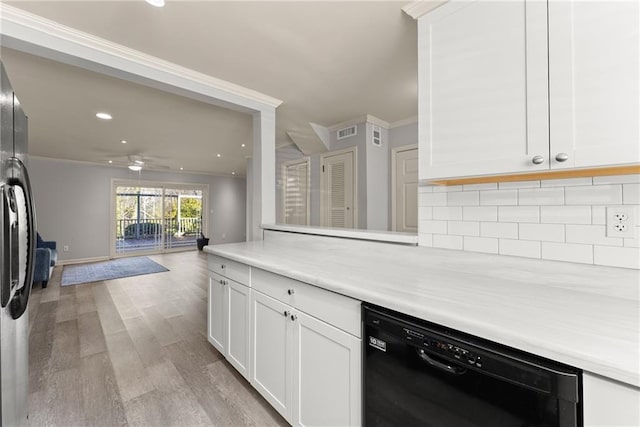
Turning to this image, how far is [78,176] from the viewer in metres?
6.47

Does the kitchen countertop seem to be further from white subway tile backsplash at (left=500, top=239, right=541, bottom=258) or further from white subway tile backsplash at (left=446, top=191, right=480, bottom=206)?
white subway tile backsplash at (left=446, top=191, right=480, bottom=206)

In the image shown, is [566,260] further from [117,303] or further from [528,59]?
[117,303]

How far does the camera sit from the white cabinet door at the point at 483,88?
42.8 inches

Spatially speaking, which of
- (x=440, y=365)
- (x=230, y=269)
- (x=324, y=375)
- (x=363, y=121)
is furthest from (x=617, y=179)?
(x=363, y=121)

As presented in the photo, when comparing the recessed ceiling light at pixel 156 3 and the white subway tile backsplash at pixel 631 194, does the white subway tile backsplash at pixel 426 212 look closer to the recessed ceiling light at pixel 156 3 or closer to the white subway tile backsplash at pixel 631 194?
the white subway tile backsplash at pixel 631 194

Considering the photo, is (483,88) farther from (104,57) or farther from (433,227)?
(104,57)

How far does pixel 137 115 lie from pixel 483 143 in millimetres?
3795

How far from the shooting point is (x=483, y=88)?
1.23m

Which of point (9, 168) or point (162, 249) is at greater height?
point (9, 168)

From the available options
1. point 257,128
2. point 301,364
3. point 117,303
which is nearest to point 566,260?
point 301,364

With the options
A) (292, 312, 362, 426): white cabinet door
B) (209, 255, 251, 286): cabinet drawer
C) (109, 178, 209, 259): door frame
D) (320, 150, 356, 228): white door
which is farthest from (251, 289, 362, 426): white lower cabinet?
(109, 178, 209, 259): door frame

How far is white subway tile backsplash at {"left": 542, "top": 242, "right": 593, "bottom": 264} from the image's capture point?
1108 mm

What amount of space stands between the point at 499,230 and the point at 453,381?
2.69ft

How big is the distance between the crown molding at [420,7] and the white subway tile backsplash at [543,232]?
118cm
